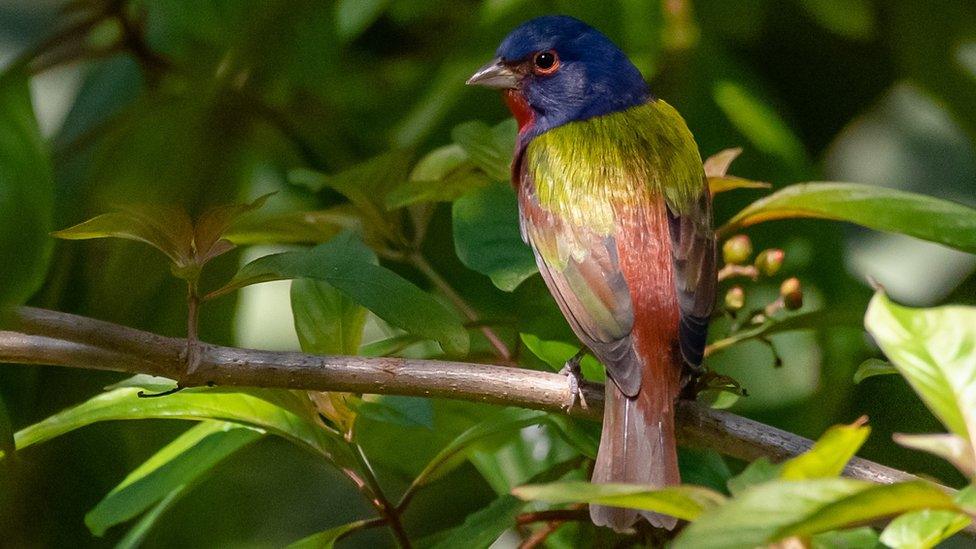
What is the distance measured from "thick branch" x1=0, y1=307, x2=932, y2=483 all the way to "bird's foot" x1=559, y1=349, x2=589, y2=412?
0.17ft

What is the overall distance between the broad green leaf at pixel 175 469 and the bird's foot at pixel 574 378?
58cm

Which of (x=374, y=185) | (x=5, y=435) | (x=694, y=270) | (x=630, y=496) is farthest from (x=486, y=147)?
(x=630, y=496)

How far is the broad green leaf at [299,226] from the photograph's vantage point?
2488mm

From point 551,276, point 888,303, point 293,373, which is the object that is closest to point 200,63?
point 551,276

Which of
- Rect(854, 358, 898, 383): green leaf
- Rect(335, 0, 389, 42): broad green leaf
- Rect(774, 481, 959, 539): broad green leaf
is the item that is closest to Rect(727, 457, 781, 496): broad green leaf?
Rect(774, 481, 959, 539): broad green leaf

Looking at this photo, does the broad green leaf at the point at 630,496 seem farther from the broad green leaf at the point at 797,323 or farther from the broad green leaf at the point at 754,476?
the broad green leaf at the point at 797,323

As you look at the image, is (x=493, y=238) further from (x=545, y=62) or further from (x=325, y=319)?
(x=545, y=62)

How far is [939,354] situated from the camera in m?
1.39

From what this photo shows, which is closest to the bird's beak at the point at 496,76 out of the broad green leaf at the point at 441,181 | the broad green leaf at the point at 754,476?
the broad green leaf at the point at 441,181

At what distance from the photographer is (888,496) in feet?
3.89

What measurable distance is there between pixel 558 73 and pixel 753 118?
0.56m

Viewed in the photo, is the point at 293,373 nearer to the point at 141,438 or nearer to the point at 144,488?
the point at 144,488

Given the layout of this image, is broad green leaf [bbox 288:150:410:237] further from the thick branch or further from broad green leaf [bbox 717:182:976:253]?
broad green leaf [bbox 717:182:976:253]

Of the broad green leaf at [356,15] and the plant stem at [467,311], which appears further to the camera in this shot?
the broad green leaf at [356,15]
